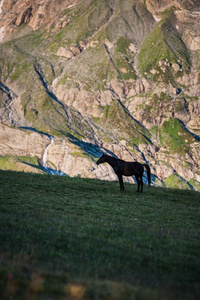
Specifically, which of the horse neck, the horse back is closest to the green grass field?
the horse back

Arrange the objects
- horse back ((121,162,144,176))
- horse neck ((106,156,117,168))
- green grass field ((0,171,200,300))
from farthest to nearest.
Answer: horse neck ((106,156,117,168)) < horse back ((121,162,144,176)) < green grass field ((0,171,200,300))

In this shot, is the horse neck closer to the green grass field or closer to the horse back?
the horse back

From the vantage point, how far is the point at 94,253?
946 centimetres

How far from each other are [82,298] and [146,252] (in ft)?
18.2

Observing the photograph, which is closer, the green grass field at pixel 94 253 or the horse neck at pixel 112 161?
the green grass field at pixel 94 253

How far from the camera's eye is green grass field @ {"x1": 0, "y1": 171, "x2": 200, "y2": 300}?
563 centimetres

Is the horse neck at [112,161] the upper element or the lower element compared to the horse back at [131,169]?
upper

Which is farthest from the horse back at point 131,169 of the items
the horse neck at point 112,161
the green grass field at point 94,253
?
the green grass field at point 94,253

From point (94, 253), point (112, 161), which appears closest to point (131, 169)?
point (112, 161)

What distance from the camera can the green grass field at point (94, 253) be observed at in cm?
563

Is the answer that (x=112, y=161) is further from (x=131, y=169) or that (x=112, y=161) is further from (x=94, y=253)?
(x=94, y=253)

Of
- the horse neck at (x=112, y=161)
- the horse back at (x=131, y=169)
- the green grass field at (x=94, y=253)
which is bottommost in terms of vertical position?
the green grass field at (x=94, y=253)

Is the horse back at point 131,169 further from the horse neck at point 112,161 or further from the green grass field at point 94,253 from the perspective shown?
the green grass field at point 94,253

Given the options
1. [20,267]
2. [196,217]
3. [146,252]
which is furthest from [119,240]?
[196,217]
